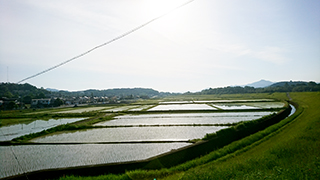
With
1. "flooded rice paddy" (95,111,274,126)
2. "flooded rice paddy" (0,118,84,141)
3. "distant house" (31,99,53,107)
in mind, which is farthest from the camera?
"distant house" (31,99,53,107)

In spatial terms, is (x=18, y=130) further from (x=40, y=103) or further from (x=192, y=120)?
(x=40, y=103)

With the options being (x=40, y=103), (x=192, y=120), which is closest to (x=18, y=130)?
(x=192, y=120)

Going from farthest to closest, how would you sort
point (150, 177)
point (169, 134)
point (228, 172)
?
point (169, 134) < point (150, 177) < point (228, 172)

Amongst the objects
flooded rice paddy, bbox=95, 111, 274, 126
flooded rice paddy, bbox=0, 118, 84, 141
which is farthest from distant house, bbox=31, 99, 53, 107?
flooded rice paddy, bbox=95, 111, 274, 126

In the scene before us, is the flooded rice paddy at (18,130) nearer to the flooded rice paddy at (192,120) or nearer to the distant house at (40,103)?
the flooded rice paddy at (192,120)

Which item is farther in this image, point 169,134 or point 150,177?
point 169,134

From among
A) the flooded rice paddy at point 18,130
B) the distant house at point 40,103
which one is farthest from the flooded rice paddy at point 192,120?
the distant house at point 40,103

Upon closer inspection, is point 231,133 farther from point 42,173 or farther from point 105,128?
point 105,128

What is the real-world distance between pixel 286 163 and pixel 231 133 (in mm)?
6487

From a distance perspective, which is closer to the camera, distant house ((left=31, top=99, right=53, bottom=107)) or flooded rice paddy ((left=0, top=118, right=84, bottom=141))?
flooded rice paddy ((left=0, top=118, right=84, bottom=141))

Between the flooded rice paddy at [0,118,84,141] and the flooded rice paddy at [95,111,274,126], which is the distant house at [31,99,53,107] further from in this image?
the flooded rice paddy at [95,111,274,126]

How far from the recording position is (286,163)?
21.2ft

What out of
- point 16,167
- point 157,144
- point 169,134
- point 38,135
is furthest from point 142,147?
point 38,135

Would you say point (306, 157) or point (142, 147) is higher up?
point (306, 157)
